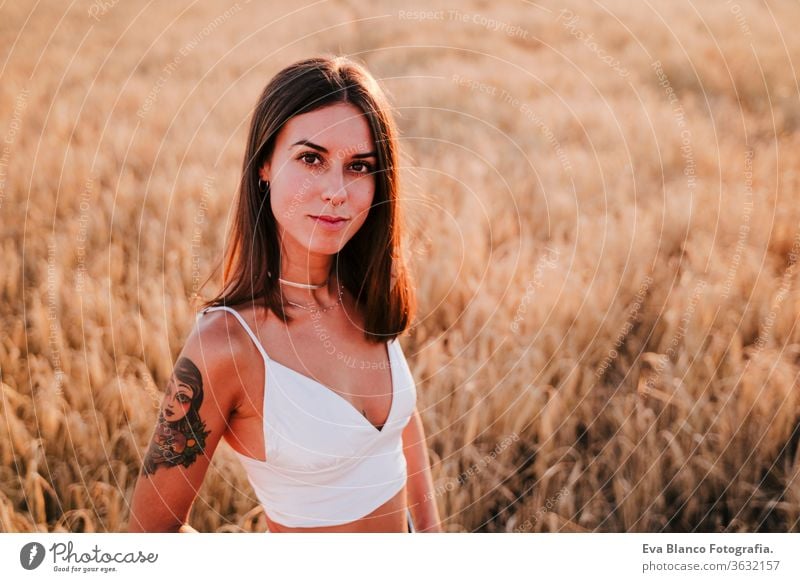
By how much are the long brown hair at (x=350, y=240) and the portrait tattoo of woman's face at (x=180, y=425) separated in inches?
5.9

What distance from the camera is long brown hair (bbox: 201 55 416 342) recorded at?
135 centimetres

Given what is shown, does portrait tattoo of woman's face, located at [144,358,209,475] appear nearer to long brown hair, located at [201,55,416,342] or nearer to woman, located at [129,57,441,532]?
woman, located at [129,57,441,532]

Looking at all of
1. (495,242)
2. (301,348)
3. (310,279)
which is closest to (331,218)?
(310,279)

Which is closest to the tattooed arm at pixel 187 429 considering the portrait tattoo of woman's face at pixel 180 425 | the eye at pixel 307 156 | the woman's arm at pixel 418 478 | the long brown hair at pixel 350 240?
the portrait tattoo of woman's face at pixel 180 425

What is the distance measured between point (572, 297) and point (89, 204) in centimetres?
165

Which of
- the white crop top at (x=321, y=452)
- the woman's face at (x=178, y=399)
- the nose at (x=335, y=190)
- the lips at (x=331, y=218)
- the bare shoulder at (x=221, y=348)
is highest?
the nose at (x=335, y=190)

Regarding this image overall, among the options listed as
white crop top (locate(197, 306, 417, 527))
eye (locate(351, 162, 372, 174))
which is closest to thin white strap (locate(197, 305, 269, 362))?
white crop top (locate(197, 306, 417, 527))

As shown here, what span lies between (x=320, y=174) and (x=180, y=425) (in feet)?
1.76

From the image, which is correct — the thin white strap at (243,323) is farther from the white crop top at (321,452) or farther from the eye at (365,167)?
the eye at (365,167)

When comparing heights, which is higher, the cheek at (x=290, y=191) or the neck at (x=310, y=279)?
the cheek at (x=290, y=191)

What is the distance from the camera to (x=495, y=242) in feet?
8.61

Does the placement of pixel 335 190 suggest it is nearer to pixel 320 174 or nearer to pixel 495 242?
pixel 320 174

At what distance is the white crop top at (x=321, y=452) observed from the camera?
1.36m
